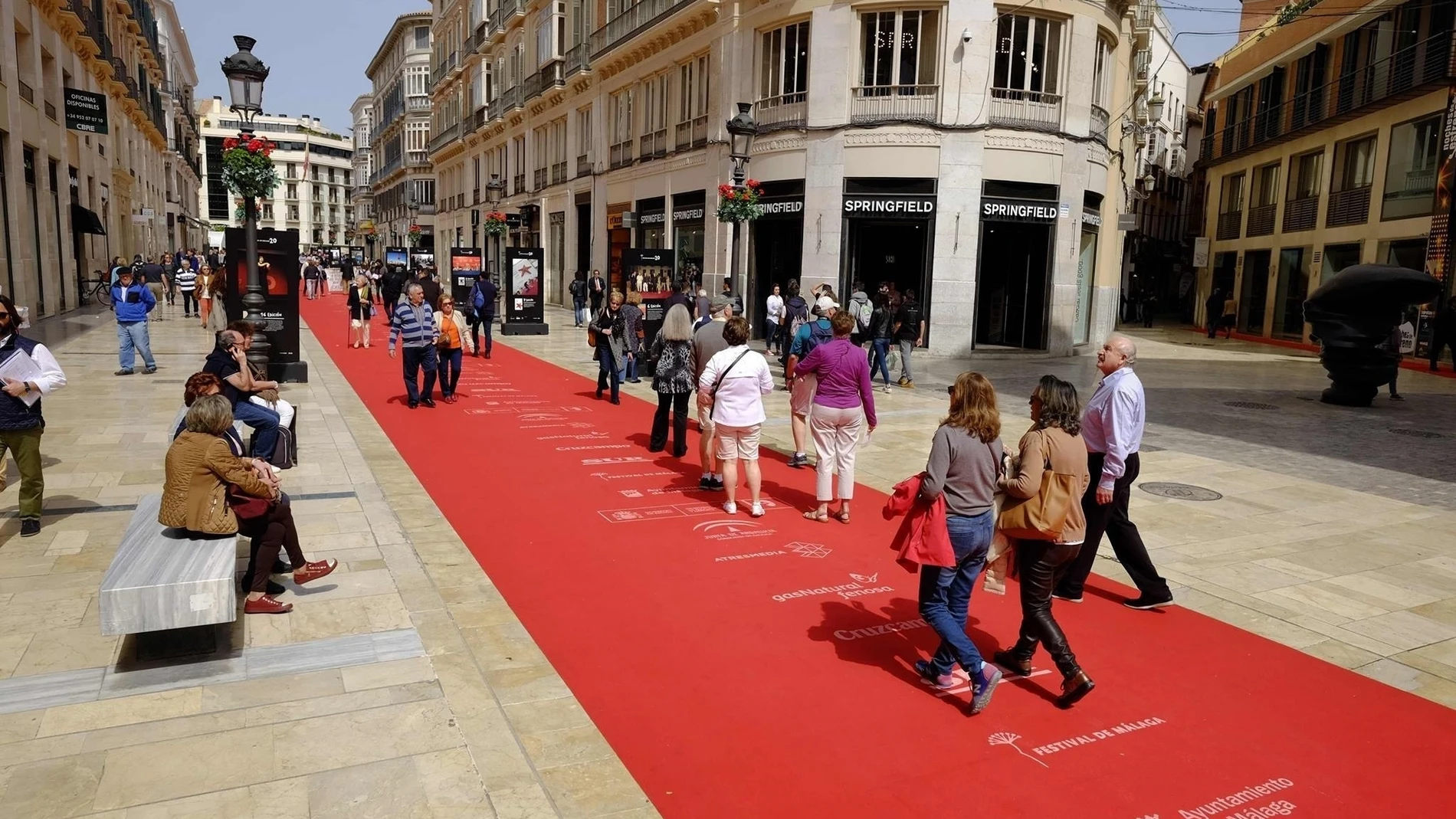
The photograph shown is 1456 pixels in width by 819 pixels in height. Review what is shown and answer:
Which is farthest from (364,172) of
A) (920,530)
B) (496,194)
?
(920,530)

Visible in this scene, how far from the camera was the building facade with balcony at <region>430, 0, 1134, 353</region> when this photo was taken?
2288cm

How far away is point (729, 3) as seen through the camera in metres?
26.2

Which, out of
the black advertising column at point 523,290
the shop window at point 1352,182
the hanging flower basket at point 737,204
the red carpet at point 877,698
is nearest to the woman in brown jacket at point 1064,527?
the red carpet at point 877,698

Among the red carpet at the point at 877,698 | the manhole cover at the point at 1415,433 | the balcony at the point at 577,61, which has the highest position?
the balcony at the point at 577,61

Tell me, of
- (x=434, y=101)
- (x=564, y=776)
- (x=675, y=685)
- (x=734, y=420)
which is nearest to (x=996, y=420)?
(x=675, y=685)

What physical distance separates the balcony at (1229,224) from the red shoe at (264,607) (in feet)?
134

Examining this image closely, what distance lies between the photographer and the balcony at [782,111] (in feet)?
79.8

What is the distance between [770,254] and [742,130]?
1036cm

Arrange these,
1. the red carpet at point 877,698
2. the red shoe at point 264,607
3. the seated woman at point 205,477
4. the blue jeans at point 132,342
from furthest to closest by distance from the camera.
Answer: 1. the blue jeans at point 132,342
2. the red shoe at point 264,607
3. the seated woman at point 205,477
4. the red carpet at point 877,698

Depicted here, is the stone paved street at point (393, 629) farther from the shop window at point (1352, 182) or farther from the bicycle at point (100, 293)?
the bicycle at point (100, 293)

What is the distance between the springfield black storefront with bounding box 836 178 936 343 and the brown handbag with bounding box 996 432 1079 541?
18101 mm

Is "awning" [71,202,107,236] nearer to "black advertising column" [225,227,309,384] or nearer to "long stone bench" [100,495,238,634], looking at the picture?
"black advertising column" [225,227,309,384]

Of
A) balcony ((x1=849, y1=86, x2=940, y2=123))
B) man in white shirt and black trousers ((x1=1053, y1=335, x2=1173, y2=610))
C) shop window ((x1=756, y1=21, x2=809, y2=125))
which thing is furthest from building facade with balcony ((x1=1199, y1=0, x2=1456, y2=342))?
man in white shirt and black trousers ((x1=1053, y1=335, x2=1173, y2=610))

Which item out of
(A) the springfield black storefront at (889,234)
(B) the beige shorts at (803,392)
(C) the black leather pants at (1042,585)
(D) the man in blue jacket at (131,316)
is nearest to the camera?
(C) the black leather pants at (1042,585)
